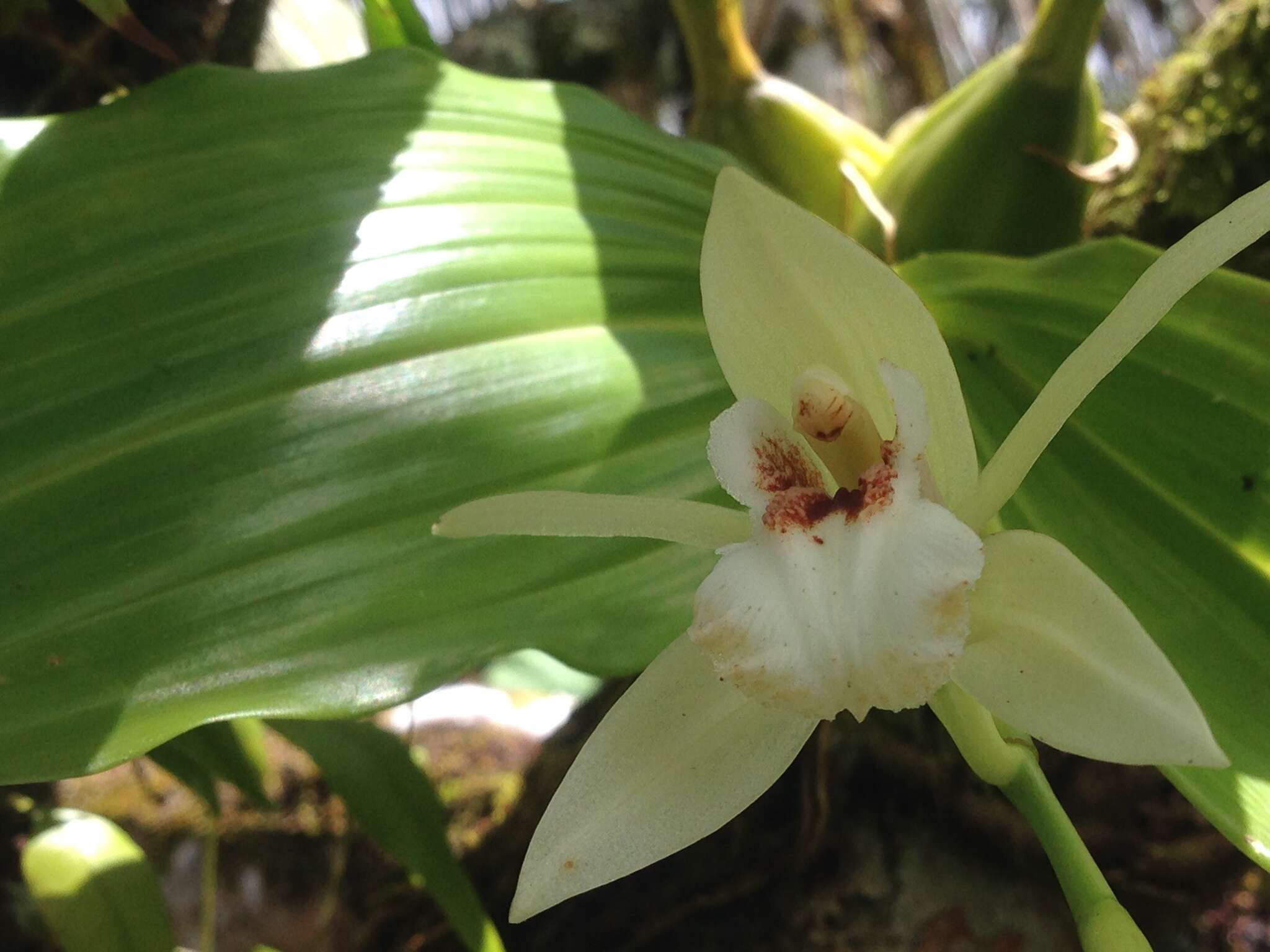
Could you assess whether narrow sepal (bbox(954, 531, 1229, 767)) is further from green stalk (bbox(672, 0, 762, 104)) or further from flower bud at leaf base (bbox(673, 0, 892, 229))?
green stalk (bbox(672, 0, 762, 104))

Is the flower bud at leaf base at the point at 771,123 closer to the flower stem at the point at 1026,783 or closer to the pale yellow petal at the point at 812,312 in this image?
the pale yellow petal at the point at 812,312

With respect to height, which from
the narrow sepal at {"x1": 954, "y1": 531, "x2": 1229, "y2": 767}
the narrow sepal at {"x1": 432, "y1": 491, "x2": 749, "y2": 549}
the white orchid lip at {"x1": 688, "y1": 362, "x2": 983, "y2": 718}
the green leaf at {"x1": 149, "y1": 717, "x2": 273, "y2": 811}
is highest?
the narrow sepal at {"x1": 432, "y1": 491, "x2": 749, "y2": 549}

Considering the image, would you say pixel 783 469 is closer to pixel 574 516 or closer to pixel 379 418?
pixel 574 516

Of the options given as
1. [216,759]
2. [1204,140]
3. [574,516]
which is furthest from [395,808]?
[1204,140]

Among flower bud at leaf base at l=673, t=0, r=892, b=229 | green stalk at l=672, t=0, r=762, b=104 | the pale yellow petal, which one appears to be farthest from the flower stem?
A: green stalk at l=672, t=0, r=762, b=104

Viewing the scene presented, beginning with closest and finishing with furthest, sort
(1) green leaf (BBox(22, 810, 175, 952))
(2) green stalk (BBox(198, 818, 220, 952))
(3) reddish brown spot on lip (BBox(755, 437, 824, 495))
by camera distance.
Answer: (3) reddish brown spot on lip (BBox(755, 437, 824, 495))
(1) green leaf (BBox(22, 810, 175, 952))
(2) green stalk (BBox(198, 818, 220, 952))

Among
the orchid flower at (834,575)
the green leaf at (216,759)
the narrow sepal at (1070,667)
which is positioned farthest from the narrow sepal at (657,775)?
Result: the green leaf at (216,759)

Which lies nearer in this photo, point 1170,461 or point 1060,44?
point 1170,461

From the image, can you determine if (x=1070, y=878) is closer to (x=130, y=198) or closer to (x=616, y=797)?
(x=616, y=797)
